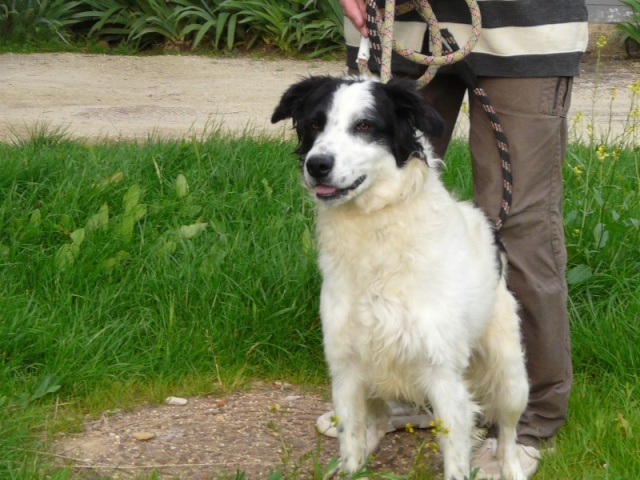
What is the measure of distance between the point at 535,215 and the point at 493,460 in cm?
92

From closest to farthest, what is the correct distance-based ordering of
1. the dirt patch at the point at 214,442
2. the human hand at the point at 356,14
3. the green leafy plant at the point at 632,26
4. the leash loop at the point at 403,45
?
the leash loop at the point at 403,45, the human hand at the point at 356,14, the dirt patch at the point at 214,442, the green leafy plant at the point at 632,26

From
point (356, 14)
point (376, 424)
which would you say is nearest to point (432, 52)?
point (356, 14)

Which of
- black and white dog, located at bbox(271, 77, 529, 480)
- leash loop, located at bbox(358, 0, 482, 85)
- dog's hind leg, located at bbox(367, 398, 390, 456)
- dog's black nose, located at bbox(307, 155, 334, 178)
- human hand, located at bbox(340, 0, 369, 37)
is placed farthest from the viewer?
dog's hind leg, located at bbox(367, 398, 390, 456)

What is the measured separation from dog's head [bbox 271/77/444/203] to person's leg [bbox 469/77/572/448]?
0.37m

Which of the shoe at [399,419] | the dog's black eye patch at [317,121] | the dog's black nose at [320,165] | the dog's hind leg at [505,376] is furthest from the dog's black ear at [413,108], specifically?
the shoe at [399,419]

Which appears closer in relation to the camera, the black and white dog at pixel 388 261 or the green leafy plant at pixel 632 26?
the black and white dog at pixel 388 261

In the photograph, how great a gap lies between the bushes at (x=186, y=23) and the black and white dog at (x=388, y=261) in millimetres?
6879

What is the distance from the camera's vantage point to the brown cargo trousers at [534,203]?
11.5 feet

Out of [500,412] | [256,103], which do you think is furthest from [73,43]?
[500,412]

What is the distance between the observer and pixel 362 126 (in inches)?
128

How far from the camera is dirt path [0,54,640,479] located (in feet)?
12.3

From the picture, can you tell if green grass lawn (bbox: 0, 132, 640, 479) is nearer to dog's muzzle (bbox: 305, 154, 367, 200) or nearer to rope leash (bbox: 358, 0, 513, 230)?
rope leash (bbox: 358, 0, 513, 230)

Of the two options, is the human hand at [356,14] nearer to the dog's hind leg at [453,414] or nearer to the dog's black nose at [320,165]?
the dog's black nose at [320,165]

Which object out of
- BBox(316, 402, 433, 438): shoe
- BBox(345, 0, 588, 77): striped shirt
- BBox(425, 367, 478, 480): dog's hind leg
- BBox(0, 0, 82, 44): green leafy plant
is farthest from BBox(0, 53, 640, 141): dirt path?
BBox(425, 367, 478, 480): dog's hind leg
